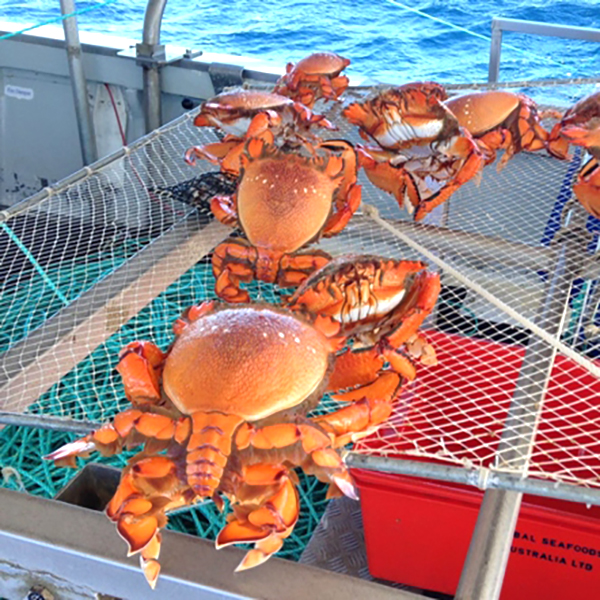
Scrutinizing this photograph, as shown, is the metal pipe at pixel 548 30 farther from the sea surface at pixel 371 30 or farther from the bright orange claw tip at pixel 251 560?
the sea surface at pixel 371 30

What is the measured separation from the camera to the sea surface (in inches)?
390

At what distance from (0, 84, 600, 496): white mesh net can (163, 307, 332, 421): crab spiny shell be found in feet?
0.54

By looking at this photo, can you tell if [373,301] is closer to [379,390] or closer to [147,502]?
[379,390]

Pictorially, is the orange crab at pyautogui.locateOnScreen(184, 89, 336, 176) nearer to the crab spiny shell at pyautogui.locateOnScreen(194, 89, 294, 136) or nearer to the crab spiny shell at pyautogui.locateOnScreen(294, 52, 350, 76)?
the crab spiny shell at pyautogui.locateOnScreen(194, 89, 294, 136)

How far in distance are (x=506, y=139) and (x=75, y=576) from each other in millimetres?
1541

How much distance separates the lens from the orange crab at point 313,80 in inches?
93.0

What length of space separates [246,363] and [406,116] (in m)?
1.01

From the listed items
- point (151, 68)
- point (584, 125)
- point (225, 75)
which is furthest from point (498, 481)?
point (151, 68)

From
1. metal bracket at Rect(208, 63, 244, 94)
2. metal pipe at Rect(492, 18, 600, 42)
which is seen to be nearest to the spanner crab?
metal pipe at Rect(492, 18, 600, 42)

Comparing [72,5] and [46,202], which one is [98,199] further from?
[72,5]

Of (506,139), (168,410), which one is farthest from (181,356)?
(506,139)

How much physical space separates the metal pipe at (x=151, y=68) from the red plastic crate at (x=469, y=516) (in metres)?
2.06

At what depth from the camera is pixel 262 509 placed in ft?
3.19

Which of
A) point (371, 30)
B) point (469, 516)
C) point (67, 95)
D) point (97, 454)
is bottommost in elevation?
point (371, 30)
